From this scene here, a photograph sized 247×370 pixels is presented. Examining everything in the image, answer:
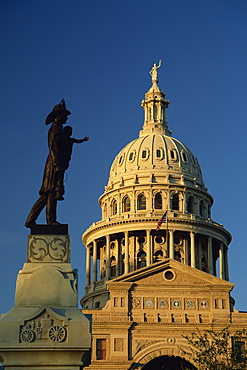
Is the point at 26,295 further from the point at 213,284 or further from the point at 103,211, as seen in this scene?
the point at 103,211

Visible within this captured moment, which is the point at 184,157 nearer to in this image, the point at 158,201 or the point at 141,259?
the point at 158,201

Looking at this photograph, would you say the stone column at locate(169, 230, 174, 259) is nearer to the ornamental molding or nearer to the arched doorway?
the arched doorway

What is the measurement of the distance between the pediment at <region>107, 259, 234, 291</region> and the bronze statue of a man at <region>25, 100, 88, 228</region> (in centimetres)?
6732

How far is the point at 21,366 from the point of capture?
44.4 feet

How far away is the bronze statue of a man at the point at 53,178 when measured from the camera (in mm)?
15219

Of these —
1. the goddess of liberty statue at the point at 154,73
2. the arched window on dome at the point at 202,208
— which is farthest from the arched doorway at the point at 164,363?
the goddess of liberty statue at the point at 154,73

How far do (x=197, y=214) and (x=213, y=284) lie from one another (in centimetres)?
2759

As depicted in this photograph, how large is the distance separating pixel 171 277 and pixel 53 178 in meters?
69.5

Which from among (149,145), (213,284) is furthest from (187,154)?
(213,284)

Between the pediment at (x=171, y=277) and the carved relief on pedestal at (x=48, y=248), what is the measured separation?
223ft

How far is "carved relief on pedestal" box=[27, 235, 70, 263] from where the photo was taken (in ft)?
47.9

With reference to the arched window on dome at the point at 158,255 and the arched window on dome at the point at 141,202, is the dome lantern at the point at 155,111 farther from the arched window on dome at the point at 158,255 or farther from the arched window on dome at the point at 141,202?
the arched window on dome at the point at 158,255

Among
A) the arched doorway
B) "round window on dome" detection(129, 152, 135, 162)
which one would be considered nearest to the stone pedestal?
→ the arched doorway

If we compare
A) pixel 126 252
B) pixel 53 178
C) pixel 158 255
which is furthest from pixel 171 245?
pixel 53 178
